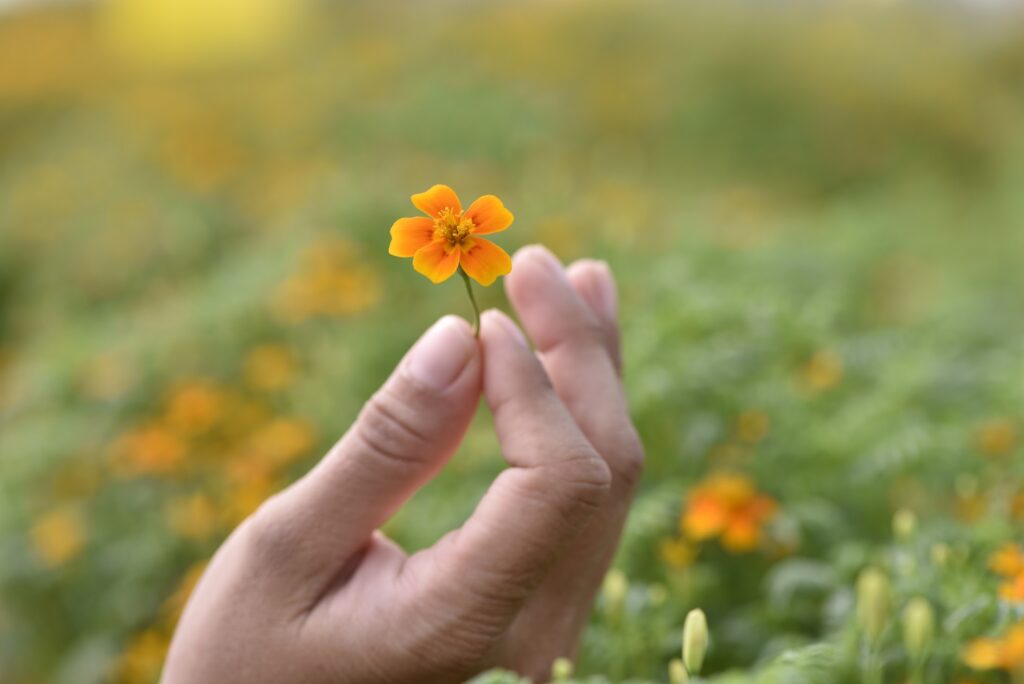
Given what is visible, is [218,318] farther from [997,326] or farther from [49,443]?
[997,326]

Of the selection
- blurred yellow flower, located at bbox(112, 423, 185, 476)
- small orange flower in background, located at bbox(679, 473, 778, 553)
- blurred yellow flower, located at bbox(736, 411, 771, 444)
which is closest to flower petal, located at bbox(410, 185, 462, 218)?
small orange flower in background, located at bbox(679, 473, 778, 553)

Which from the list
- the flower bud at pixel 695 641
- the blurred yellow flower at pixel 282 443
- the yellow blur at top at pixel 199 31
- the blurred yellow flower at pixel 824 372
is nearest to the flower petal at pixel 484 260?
the flower bud at pixel 695 641

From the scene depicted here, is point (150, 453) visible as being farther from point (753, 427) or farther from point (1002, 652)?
point (1002, 652)

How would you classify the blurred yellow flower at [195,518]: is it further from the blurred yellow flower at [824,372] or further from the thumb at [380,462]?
the blurred yellow flower at [824,372]

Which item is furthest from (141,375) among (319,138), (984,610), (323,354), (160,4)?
(160,4)

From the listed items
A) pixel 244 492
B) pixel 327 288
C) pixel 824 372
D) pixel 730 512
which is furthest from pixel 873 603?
pixel 327 288

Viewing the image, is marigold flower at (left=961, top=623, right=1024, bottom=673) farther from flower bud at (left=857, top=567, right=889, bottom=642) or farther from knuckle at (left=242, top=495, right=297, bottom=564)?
knuckle at (left=242, top=495, right=297, bottom=564)
